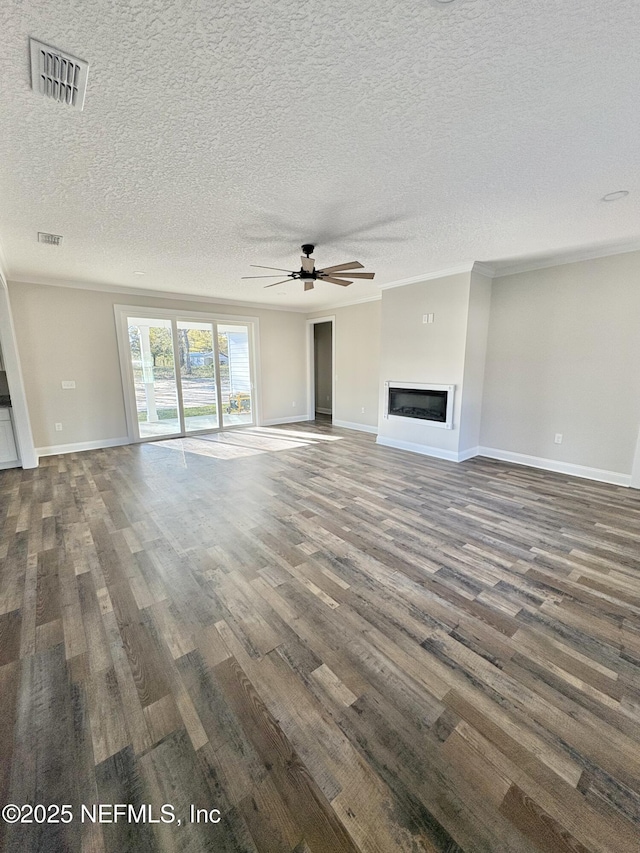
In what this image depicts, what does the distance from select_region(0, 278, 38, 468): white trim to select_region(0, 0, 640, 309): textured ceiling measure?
4.37 ft

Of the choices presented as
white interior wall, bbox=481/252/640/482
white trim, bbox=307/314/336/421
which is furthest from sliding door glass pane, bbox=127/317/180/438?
white interior wall, bbox=481/252/640/482

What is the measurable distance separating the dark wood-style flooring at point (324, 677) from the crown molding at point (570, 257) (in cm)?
294

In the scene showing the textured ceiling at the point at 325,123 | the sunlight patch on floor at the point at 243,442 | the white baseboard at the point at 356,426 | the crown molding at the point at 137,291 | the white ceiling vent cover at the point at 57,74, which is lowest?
the sunlight patch on floor at the point at 243,442

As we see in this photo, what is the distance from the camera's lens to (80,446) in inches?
217

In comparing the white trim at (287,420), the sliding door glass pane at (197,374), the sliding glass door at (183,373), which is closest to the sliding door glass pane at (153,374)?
the sliding glass door at (183,373)

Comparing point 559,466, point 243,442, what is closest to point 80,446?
point 243,442

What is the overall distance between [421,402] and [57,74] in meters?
4.90

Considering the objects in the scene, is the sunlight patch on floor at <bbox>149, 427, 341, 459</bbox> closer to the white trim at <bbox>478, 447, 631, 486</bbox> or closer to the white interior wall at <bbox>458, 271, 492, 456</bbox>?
the white interior wall at <bbox>458, 271, 492, 456</bbox>

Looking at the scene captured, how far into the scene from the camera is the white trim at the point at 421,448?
4953mm

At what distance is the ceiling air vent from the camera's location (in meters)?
3.26

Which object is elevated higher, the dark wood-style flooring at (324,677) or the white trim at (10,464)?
the white trim at (10,464)

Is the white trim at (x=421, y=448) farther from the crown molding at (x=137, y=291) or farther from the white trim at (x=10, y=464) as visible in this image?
the white trim at (x=10, y=464)

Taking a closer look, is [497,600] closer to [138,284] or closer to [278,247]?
[278,247]

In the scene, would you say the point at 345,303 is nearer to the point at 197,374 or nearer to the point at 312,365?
the point at 312,365
